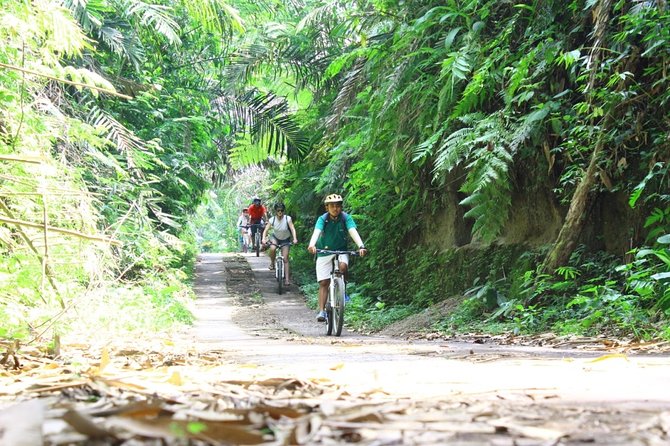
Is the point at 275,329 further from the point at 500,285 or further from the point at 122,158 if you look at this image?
the point at 122,158

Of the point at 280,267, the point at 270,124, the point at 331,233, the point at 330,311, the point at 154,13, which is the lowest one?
the point at 330,311

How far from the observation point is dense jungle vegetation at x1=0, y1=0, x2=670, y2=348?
6.63 meters

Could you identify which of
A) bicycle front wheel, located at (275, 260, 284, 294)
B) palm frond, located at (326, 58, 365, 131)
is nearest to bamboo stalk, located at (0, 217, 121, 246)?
palm frond, located at (326, 58, 365, 131)

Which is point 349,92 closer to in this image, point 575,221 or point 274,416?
point 575,221

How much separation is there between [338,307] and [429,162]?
349 cm

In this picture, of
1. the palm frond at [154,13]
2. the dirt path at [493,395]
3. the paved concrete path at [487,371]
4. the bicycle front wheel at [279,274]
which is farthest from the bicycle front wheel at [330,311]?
the bicycle front wheel at [279,274]

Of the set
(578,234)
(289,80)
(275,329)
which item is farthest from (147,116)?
(578,234)

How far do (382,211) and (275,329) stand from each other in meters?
4.23

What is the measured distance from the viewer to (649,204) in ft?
26.7

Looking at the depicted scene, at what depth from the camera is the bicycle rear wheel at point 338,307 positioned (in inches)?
393

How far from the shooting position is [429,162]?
12.4 metres

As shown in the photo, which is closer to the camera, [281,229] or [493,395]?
[493,395]

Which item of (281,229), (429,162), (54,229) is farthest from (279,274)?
(54,229)

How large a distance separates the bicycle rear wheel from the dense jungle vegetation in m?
1.35
